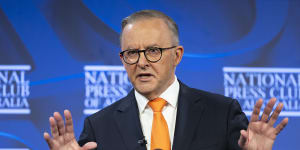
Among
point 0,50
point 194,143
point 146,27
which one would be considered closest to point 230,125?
point 194,143

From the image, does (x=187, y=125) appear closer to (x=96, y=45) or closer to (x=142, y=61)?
(x=142, y=61)

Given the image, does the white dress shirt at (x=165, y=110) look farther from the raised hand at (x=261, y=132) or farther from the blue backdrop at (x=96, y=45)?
the blue backdrop at (x=96, y=45)

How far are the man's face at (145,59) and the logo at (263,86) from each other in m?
1.72

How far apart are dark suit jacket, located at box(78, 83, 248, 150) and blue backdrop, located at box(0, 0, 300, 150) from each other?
1.54 meters

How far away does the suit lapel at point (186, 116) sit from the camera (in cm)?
206

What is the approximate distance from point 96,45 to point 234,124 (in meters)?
2.02

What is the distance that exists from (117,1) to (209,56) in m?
0.97

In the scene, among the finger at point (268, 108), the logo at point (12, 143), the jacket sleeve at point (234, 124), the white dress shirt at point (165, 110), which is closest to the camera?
the finger at point (268, 108)

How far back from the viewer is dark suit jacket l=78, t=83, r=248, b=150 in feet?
6.82

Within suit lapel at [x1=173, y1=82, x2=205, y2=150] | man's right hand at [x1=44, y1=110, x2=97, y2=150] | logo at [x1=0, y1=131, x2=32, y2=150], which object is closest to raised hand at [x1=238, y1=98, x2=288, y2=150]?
suit lapel at [x1=173, y1=82, x2=205, y2=150]

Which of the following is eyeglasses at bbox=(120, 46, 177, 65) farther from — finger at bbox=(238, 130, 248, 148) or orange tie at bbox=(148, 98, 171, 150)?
finger at bbox=(238, 130, 248, 148)

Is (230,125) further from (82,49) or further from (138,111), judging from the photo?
(82,49)

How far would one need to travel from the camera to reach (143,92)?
2172 millimetres

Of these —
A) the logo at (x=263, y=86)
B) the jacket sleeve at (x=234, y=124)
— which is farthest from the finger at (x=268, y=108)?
the logo at (x=263, y=86)
